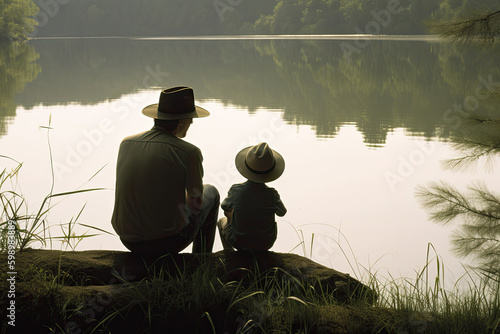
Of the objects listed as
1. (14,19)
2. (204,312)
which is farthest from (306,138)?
(14,19)

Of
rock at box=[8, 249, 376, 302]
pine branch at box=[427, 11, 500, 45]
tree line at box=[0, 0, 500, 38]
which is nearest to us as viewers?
Answer: rock at box=[8, 249, 376, 302]

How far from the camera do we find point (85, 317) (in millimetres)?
2262

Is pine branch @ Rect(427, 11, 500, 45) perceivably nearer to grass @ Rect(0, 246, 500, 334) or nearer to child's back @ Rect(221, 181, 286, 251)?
child's back @ Rect(221, 181, 286, 251)

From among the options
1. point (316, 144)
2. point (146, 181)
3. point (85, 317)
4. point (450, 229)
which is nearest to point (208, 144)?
point (316, 144)

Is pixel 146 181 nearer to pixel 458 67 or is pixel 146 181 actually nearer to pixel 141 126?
pixel 141 126

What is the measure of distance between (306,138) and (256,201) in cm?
409

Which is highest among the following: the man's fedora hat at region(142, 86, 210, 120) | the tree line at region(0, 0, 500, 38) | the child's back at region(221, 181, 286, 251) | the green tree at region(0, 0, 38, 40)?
the tree line at region(0, 0, 500, 38)

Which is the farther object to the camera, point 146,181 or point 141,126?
point 141,126

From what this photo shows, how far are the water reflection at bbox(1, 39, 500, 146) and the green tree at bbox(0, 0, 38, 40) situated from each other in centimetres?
1524

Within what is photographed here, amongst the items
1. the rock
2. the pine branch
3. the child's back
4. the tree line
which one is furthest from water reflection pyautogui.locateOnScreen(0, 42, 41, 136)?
the tree line

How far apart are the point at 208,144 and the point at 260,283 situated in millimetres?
4113

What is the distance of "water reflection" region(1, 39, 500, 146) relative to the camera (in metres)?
8.48

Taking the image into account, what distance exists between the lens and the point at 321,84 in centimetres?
1262

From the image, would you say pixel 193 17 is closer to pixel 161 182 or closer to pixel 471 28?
pixel 471 28
